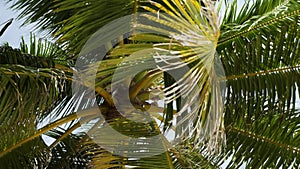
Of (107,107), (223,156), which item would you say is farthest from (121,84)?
(223,156)

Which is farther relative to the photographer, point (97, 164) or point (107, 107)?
point (107, 107)

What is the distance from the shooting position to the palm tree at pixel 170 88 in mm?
2979

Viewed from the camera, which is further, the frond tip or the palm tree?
the palm tree

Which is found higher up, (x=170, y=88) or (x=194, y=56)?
(x=194, y=56)

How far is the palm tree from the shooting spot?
2.98 metres

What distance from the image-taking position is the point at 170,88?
3.28 metres

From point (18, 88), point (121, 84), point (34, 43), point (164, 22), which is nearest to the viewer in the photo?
point (164, 22)

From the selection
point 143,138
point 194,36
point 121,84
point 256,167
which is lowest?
point 256,167

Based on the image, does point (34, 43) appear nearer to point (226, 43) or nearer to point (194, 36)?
point (226, 43)

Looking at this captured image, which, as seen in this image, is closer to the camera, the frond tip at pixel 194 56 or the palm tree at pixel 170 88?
the frond tip at pixel 194 56

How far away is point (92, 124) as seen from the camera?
4.27m

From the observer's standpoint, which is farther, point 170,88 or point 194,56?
point 170,88

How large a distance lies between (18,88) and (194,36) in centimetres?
113

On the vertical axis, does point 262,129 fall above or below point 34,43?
below
